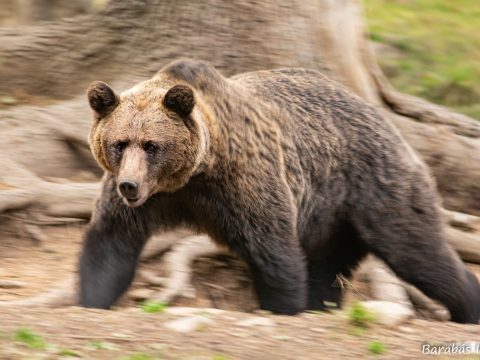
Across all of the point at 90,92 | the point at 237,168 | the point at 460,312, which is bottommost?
the point at 460,312

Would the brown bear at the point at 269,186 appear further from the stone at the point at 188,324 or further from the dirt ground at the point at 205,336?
the stone at the point at 188,324

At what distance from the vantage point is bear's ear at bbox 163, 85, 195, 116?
6973 mm

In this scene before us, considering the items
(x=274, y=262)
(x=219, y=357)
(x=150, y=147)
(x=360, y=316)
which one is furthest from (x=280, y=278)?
(x=219, y=357)

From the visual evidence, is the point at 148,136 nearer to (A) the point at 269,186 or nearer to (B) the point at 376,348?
(A) the point at 269,186

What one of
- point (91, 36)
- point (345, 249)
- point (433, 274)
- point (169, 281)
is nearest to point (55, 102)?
point (91, 36)

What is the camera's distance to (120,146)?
22.9 feet

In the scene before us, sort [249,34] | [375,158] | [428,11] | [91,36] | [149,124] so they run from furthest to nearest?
[428,11] < [91,36] < [249,34] < [375,158] < [149,124]

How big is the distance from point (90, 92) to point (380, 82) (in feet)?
14.8

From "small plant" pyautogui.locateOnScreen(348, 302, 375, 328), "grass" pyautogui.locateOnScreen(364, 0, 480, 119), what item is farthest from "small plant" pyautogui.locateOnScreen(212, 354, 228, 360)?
"grass" pyautogui.locateOnScreen(364, 0, 480, 119)

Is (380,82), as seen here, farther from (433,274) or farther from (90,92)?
(90,92)

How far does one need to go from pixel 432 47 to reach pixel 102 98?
33.7 feet

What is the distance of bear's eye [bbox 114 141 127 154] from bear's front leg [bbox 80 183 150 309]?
1.97 feet

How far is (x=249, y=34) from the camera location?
9.94 m

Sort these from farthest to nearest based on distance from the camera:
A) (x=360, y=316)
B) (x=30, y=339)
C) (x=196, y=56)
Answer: (x=196, y=56), (x=360, y=316), (x=30, y=339)
